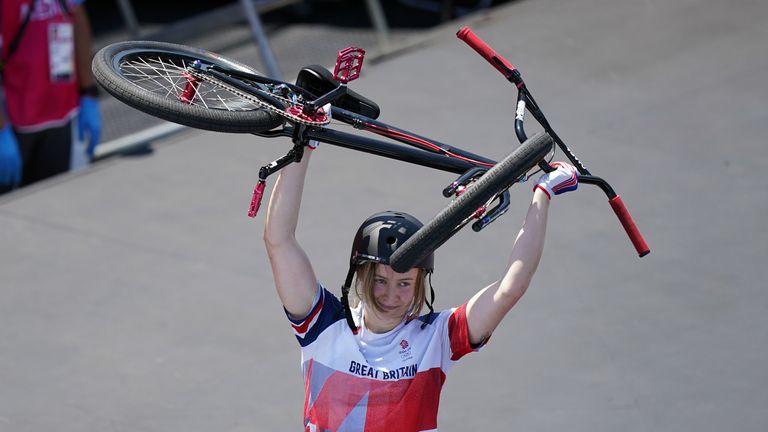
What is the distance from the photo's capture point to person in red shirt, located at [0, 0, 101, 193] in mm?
7895

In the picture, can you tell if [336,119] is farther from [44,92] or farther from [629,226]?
[44,92]

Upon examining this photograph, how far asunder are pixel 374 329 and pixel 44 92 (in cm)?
494

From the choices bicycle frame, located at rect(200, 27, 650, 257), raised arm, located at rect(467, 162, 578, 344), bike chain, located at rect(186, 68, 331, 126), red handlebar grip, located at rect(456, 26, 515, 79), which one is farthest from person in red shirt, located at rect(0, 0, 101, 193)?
raised arm, located at rect(467, 162, 578, 344)

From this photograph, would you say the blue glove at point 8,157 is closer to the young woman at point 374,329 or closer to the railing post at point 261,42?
the railing post at point 261,42

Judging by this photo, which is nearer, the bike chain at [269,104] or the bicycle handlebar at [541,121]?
the bike chain at [269,104]

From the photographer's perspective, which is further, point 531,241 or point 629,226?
point 629,226

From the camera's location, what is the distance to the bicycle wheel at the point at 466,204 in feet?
11.2

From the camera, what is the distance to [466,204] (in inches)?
136

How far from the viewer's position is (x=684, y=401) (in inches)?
214

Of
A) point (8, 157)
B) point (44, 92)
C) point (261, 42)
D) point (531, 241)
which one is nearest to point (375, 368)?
point (531, 241)

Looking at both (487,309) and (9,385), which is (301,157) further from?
(9,385)

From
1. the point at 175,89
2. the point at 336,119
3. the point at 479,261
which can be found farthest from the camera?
the point at 479,261

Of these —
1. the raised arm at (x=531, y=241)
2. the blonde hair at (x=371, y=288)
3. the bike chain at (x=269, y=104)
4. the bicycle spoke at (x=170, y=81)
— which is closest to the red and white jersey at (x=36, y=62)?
the bicycle spoke at (x=170, y=81)

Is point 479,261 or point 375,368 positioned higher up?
point 479,261
